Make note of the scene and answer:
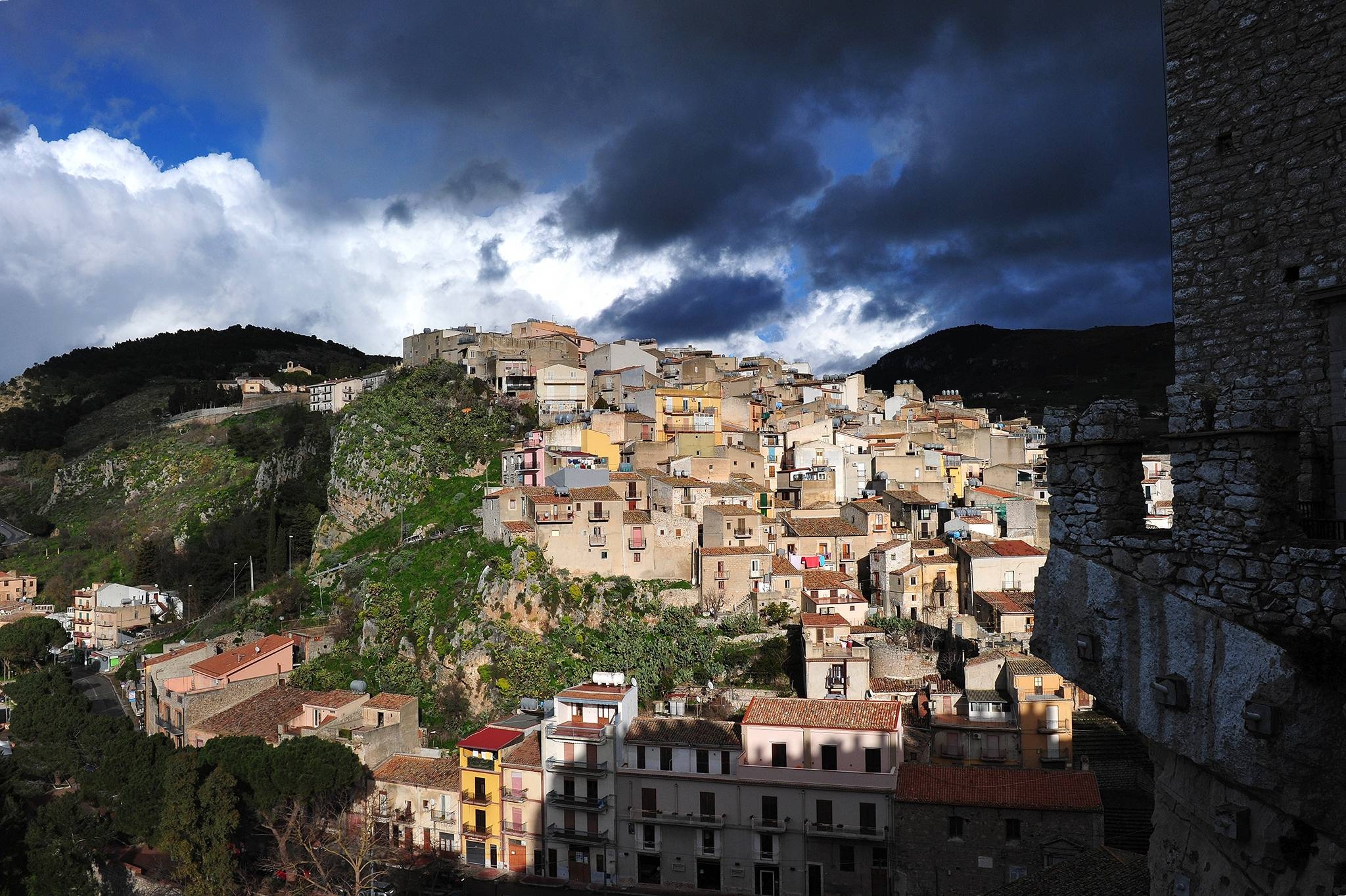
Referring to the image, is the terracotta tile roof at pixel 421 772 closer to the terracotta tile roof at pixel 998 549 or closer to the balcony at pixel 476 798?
the balcony at pixel 476 798

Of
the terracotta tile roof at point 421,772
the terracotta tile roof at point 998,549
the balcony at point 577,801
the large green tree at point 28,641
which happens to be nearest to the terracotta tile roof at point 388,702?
the terracotta tile roof at point 421,772

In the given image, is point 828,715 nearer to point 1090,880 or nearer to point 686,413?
point 1090,880

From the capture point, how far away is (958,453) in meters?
57.2

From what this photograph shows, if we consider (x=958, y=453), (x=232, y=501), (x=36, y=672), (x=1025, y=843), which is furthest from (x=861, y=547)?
(x=232, y=501)

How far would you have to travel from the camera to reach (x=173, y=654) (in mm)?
46188

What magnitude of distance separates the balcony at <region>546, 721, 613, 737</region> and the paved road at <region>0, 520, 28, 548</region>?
70629 mm

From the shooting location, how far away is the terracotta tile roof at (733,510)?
4269 cm

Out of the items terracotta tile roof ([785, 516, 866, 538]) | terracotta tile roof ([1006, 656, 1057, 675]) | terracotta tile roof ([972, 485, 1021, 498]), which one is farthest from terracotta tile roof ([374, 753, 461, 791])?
terracotta tile roof ([972, 485, 1021, 498])

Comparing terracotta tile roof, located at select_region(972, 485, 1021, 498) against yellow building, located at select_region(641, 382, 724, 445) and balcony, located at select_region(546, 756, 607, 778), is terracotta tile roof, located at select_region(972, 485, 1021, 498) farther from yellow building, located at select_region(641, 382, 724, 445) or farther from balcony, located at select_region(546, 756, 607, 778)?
balcony, located at select_region(546, 756, 607, 778)

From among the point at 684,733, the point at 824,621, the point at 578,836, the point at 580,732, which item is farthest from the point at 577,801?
the point at 824,621

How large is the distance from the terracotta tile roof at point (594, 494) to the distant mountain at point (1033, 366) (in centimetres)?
6678

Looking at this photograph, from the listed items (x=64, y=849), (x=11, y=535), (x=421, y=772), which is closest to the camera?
(x=64, y=849)

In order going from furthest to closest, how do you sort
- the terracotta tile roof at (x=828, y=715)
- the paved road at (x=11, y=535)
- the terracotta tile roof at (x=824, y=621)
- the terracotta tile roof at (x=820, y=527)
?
the paved road at (x=11, y=535) < the terracotta tile roof at (x=820, y=527) < the terracotta tile roof at (x=824, y=621) < the terracotta tile roof at (x=828, y=715)

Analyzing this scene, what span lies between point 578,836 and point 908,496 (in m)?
25.8
